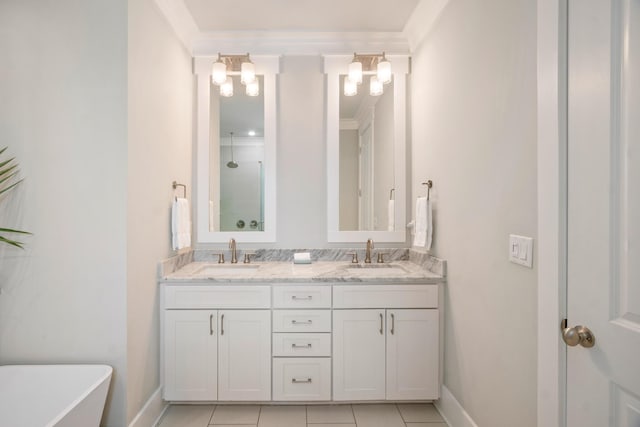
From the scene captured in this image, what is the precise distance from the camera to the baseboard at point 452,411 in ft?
5.62

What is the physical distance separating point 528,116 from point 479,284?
81cm

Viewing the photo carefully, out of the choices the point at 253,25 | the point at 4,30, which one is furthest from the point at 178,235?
the point at 253,25

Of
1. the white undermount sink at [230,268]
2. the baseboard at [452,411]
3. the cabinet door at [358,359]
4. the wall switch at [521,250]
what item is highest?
the wall switch at [521,250]

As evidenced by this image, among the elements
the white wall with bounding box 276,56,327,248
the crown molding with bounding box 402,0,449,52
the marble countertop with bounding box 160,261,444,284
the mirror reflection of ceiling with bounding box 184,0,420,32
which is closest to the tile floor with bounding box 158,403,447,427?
the marble countertop with bounding box 160,261,444,284

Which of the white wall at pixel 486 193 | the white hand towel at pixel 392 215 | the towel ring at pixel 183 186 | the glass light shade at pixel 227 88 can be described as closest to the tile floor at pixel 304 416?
the white wall at pixel 486 193

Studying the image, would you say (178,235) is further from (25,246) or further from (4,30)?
(4,30)

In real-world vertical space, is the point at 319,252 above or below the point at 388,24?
below

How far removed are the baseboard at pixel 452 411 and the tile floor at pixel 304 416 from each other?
4 cm

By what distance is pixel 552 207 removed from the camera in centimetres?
108

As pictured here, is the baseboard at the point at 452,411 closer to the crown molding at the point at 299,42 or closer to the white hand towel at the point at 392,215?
the white hand towel at the point at 392,215

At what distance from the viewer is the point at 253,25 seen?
93.4 inches

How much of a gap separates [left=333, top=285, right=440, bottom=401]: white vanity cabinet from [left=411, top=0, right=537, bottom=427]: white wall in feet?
0.43

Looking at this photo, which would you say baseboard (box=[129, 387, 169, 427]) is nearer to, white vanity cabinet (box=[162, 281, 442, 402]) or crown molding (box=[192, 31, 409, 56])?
white vanity cabinet (box=[162, 281, 442, 402])

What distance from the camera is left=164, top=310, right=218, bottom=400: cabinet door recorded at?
6.48 feet
